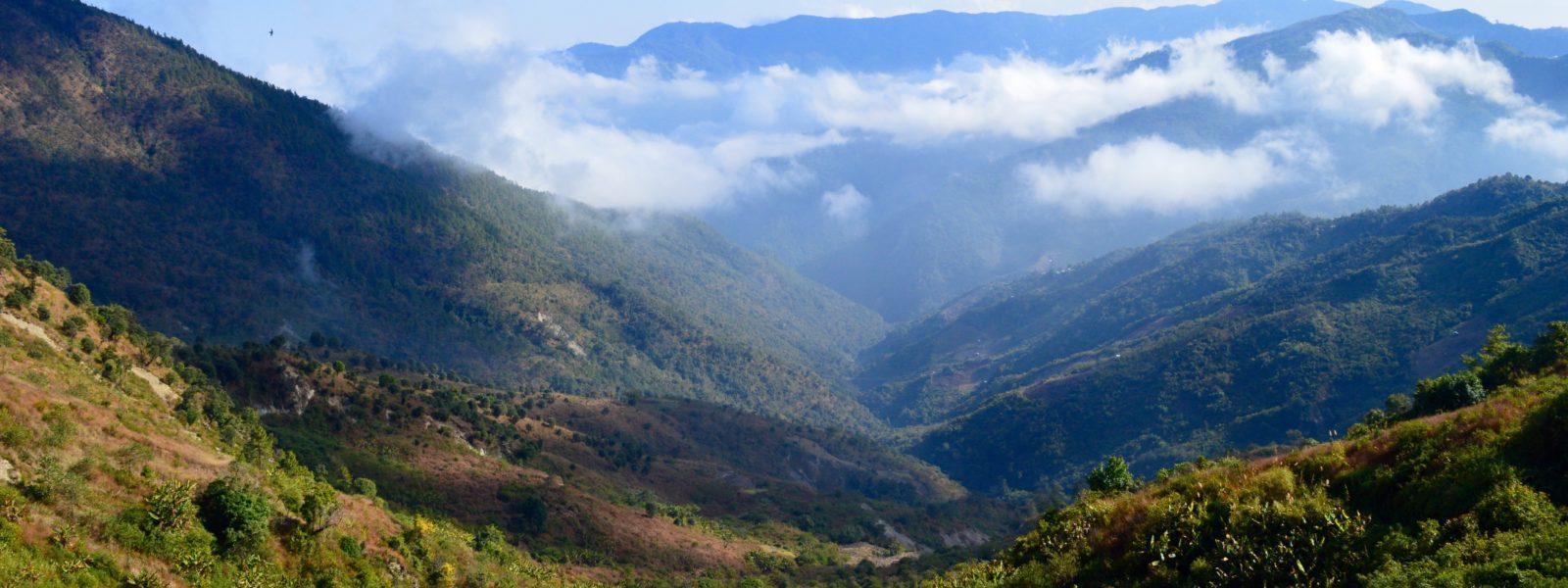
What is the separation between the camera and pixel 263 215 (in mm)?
174750

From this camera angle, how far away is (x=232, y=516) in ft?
94.7

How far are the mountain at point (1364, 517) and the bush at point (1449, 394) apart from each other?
10078 mm

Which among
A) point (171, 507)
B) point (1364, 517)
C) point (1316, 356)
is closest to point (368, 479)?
point (171, 507)

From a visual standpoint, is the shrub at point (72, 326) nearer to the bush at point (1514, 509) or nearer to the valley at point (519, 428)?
the valley at point (519, 428)

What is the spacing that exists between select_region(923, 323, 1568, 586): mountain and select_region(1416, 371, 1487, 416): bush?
10.1 meters

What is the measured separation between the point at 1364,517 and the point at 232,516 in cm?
3364

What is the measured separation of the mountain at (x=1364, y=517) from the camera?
18.1m

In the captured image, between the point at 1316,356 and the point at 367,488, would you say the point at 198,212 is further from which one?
the point at 1316,356

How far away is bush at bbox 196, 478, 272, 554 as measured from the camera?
2870 cm

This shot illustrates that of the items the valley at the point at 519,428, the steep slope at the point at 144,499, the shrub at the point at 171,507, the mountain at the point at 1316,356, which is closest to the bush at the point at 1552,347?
the valley at the point at 519,428

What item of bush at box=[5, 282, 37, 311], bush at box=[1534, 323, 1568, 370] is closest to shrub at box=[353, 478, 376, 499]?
bush at box=[5, 282, 37, 311]

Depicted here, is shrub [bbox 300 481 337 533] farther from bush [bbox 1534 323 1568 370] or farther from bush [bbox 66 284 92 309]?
bush [bbox 1534 323 1568 370]

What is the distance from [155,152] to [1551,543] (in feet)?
644

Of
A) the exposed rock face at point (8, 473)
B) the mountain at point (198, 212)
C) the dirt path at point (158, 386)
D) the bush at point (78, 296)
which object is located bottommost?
the exposed rock face at point (8, 473)
